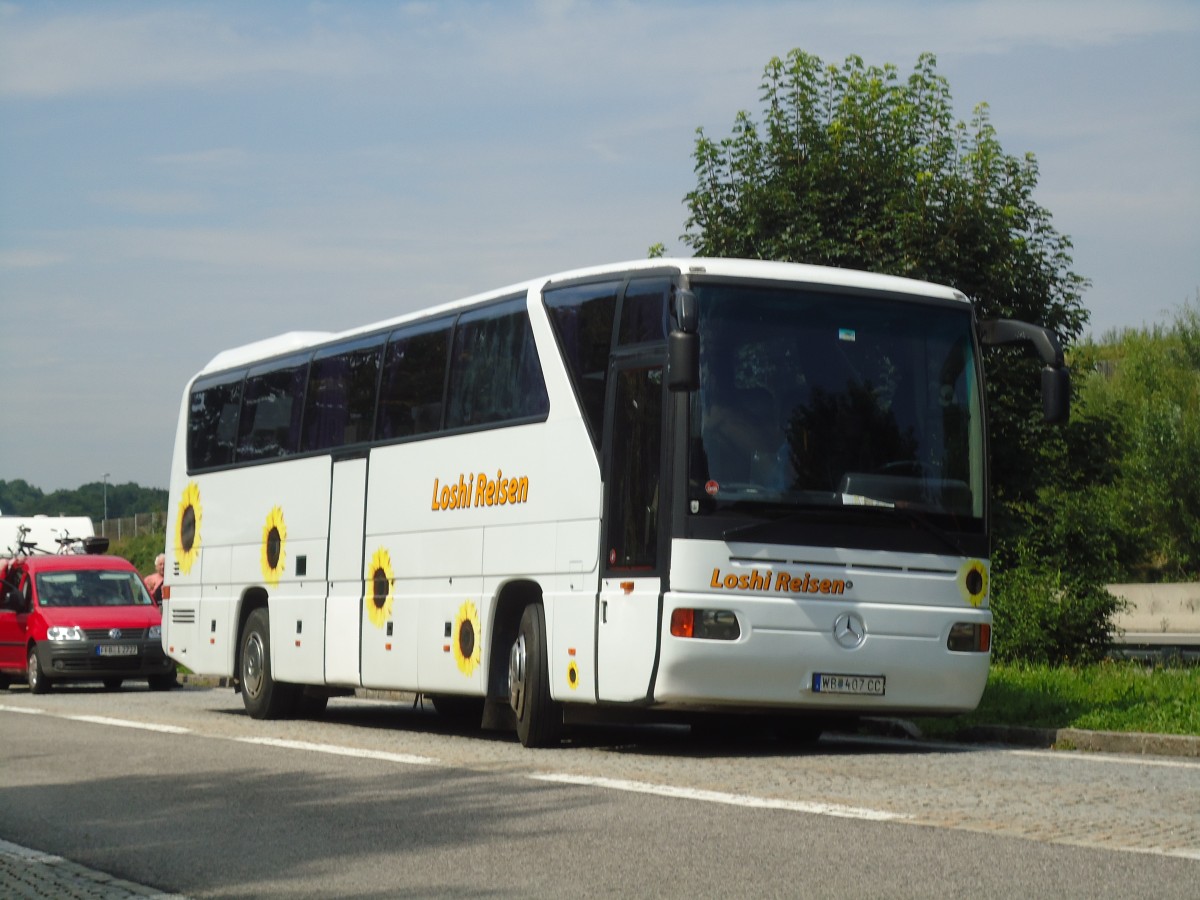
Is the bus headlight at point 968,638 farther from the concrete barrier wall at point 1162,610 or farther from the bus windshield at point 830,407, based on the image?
the concrete barrier wall at point 1162,610

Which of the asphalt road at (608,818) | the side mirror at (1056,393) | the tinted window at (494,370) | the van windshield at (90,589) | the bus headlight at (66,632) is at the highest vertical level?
the tinted window at (494,370)

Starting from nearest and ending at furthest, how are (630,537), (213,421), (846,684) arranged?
(846,684), (630,537), (213,421)

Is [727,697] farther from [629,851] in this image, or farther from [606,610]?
[629,851]

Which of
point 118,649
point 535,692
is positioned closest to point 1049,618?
point 535,692

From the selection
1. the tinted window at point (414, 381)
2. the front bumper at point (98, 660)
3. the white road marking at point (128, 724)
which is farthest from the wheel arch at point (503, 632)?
the front bumper at point (98, 660)

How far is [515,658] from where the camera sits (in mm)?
14711

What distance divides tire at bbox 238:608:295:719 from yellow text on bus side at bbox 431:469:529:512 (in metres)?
4.07

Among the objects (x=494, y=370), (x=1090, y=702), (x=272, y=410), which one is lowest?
(x=1090, y=702)

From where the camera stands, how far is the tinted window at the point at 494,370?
48.5 ft

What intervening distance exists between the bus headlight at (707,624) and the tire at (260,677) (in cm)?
756

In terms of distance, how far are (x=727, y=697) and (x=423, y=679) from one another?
4.08m

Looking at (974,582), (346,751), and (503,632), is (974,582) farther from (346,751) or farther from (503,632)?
(346,751)

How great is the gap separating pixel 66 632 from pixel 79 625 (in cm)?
21

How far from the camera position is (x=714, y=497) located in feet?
42.4
